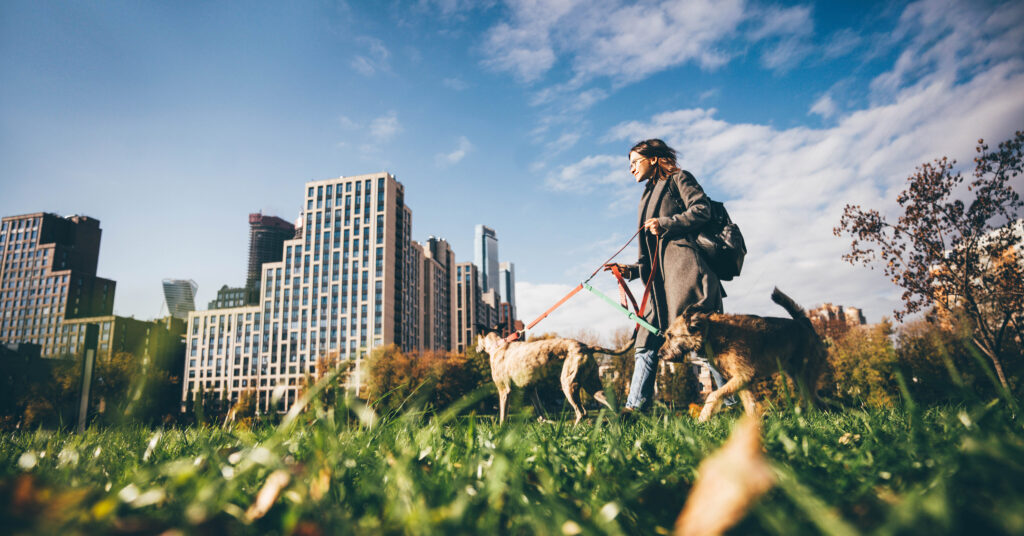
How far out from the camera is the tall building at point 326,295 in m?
116

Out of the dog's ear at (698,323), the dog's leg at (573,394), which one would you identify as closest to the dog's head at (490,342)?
the dog's leg at (573,394)

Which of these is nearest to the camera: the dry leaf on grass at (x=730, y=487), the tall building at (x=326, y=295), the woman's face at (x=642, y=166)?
the dry leaf on grass at (x=730, y=487)

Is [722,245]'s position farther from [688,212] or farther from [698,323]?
[698,323]

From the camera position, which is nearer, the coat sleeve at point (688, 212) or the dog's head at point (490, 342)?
the coat sleeve at point (688, 212)

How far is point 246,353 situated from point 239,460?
463 ft

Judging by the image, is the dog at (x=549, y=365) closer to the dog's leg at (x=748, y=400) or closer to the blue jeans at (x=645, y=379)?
the blue jeans at (x=645, y=379)

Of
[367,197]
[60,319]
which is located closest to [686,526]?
[367,197]

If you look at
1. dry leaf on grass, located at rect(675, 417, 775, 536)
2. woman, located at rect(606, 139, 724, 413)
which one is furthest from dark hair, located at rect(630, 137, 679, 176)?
dry leaf on grass, located at rect(675, 417, 775, 536)

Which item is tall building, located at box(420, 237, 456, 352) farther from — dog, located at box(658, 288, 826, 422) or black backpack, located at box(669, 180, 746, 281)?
dog, located at box(658, 288, 826, 422)

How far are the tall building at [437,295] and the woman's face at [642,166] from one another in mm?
129349

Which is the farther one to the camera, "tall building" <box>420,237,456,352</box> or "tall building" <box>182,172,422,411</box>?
"tall building" <box>420,237,456,352</box>

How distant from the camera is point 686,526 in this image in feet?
2.63

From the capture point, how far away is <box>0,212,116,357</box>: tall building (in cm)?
14438

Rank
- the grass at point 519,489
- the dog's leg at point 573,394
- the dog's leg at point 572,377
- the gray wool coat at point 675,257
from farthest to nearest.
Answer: the dog's leg at point 572,377 → the dog's leg at point 573,394 → the gray wool coat at point 675,257 → the grass at point 519,489
